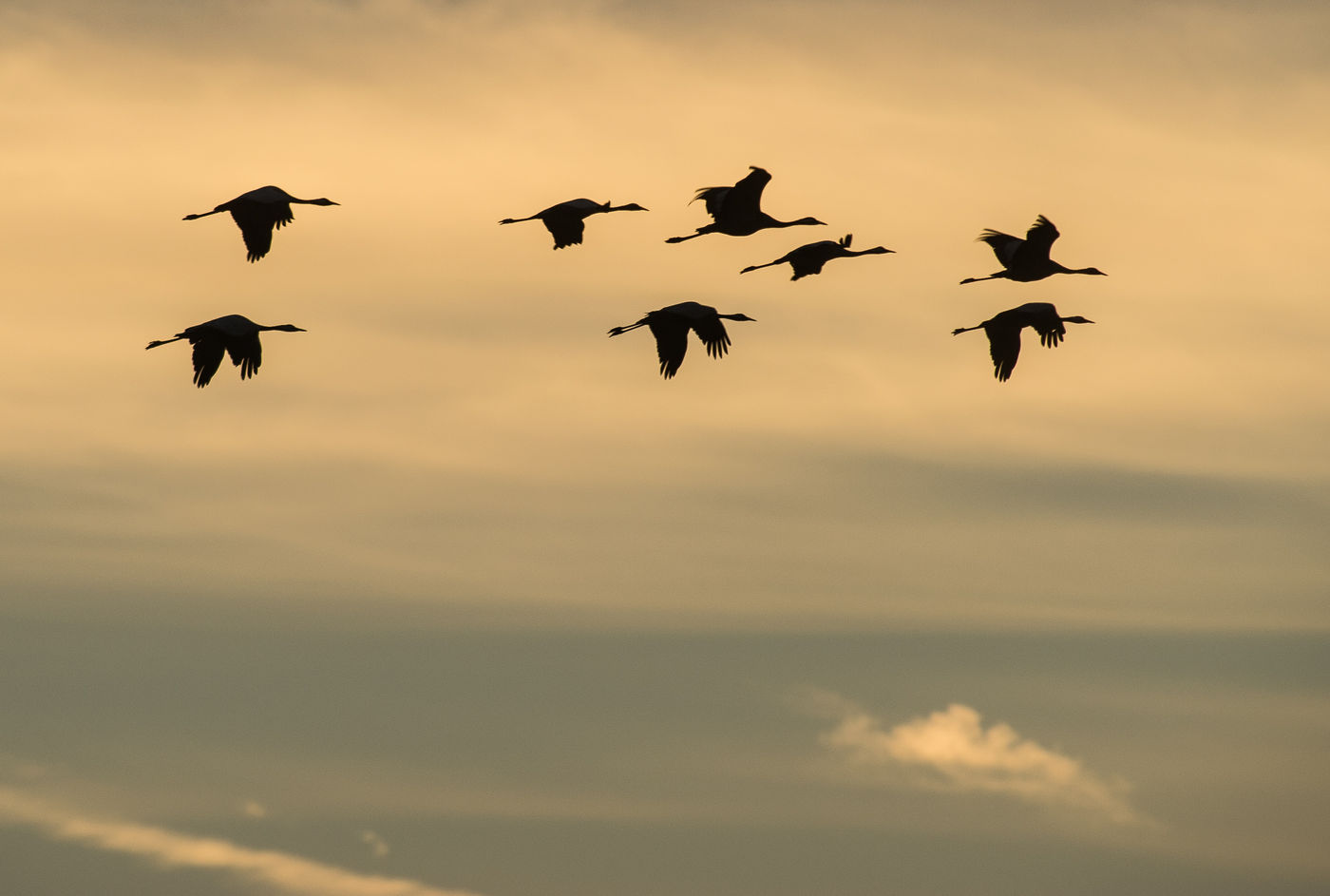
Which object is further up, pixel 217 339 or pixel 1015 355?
pixel 1015 355

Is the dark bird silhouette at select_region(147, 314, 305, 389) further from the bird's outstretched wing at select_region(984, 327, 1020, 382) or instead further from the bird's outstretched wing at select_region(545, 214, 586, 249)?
the bird's outstretched wing at select_region(984, 327, 1020, 382)

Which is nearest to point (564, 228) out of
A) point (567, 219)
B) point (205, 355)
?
point (567, 219)

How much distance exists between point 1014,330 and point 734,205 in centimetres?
621

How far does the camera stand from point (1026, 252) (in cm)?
4409

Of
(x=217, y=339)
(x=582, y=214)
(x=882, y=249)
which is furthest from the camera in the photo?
(x=882, y=249)

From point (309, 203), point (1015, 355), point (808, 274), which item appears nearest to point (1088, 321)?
point (1015, 355)

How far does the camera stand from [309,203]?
41844mm

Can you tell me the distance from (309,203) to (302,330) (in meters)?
2.55

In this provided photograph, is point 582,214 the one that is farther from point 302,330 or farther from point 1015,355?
point 1015,355

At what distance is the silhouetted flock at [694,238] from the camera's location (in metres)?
39.9

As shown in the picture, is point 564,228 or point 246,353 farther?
point 564,228

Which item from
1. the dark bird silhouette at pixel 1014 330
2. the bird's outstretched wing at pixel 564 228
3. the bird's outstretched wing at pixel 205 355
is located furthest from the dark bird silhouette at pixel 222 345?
the dark bird silhouette at pixel 1014 330

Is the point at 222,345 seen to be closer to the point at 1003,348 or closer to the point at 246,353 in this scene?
the point at 246,353

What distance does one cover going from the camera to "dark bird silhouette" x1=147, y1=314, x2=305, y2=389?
130 ft
